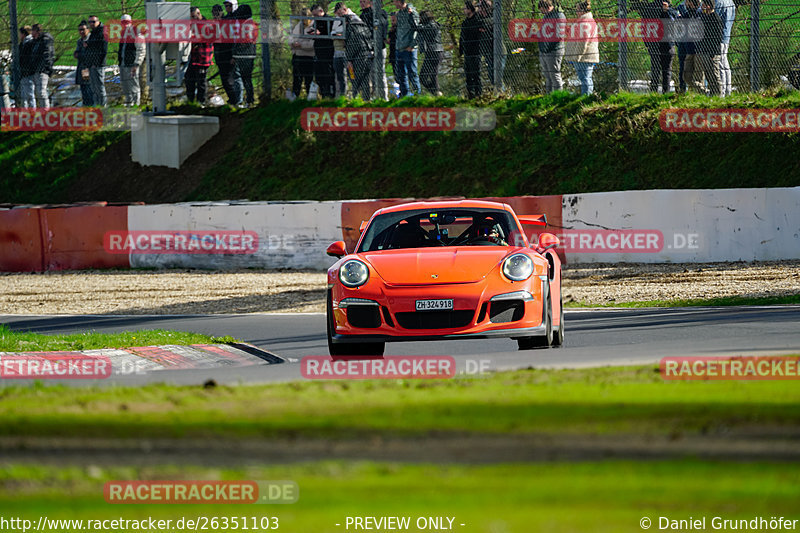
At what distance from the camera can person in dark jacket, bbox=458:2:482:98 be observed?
69.2ft

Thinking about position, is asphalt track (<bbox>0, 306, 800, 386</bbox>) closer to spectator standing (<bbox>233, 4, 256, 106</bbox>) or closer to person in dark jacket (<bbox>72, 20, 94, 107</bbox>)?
spectator standing (<bbox>233, 4, 256, 106</bbox>)

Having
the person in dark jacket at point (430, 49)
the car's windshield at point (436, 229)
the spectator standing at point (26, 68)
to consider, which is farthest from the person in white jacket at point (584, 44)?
the spectator standing at point (26, 68)

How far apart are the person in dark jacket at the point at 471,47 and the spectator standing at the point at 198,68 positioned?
19.3 ft

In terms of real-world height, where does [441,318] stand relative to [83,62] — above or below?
below

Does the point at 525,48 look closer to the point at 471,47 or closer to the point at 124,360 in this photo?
the point at 471,47

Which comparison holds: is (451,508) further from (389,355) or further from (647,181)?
(647,181)

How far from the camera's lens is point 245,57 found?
80.5 ft

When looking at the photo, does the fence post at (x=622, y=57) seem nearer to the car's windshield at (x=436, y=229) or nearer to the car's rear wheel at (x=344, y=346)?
the car's windshield at (x=436, y=229)

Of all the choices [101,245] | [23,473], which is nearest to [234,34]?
[101,245]

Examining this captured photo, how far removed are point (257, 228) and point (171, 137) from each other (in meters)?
7.27

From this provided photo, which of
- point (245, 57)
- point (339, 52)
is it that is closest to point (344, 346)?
point (339, 52)

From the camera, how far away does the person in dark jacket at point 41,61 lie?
2581cm

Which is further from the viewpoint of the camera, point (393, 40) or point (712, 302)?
point (393, 40)

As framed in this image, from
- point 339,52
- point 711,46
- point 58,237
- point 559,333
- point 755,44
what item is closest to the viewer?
point 559,333
